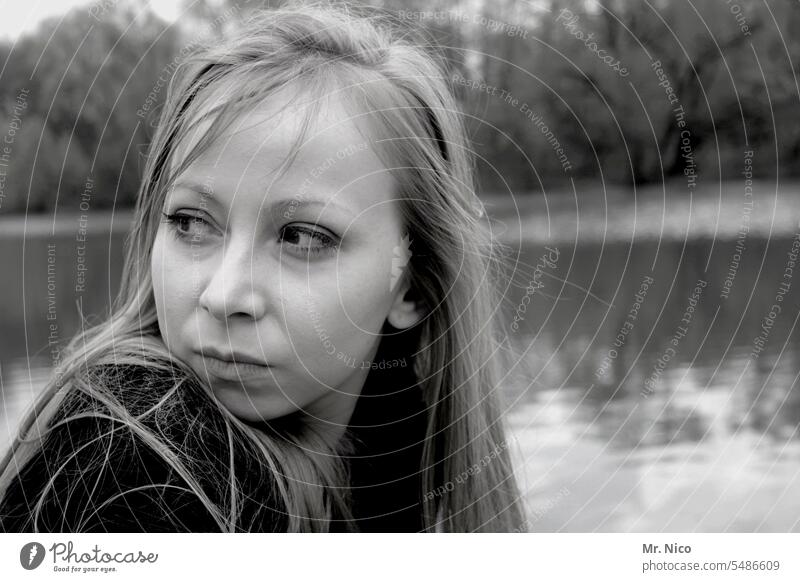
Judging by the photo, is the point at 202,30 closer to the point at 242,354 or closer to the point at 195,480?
the point at 242,354

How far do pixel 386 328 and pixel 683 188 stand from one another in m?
0.82

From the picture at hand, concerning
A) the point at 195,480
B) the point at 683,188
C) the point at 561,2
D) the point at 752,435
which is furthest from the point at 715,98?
the point at 195,480

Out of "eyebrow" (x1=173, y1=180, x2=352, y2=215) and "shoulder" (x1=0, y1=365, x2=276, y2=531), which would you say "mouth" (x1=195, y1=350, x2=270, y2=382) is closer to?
"shoulder" (x1=0, y1=365, x2=276, y2=531)

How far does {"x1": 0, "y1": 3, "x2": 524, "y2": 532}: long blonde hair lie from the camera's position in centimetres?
76

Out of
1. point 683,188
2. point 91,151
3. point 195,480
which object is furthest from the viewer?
point 683,188

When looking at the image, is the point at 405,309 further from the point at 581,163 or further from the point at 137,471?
the point at 581,163

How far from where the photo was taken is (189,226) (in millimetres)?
781

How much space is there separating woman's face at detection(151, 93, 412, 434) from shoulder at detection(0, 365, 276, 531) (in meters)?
0.05

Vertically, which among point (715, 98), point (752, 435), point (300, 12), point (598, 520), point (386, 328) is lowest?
point (598, 520)

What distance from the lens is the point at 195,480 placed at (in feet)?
2.27

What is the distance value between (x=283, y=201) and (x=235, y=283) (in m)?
0.08

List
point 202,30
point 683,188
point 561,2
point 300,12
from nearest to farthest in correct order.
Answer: point 300,12 < point 202,30 < point 561,2 < point 683,188
